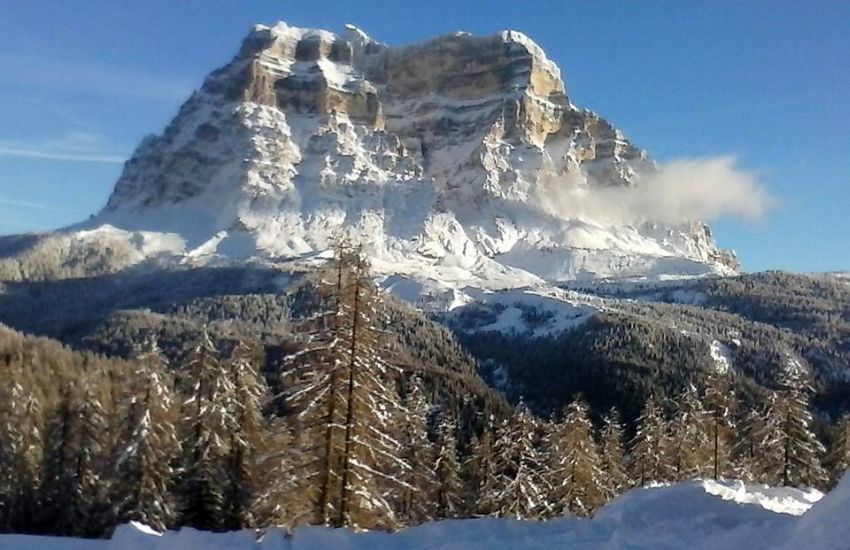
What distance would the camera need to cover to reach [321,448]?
18.6 m

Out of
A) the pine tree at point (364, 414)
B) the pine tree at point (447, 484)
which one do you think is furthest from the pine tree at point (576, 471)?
the pine tree at point (364, 414)

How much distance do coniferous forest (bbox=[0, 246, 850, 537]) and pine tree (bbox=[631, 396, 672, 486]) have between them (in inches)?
3.7

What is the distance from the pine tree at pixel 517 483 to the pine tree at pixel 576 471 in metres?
0.76

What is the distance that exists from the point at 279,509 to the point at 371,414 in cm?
325

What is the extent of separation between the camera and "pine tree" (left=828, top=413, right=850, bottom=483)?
3742cm

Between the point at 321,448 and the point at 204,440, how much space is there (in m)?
12.7

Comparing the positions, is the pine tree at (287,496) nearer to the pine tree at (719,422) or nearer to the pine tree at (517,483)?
the pine tree at (517,483)

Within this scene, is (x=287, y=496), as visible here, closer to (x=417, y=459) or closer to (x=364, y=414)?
(x=364, y=414)

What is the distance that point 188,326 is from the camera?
16788 cm

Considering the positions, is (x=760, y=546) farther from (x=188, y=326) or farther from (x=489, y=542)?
(x=188, y=326)

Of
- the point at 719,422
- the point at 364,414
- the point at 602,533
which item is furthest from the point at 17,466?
the point at 602,533

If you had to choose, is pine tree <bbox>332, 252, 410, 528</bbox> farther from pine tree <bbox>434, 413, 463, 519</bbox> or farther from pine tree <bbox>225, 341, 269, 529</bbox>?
pine tree <bbox>434, 413, 463, 519</bbox>

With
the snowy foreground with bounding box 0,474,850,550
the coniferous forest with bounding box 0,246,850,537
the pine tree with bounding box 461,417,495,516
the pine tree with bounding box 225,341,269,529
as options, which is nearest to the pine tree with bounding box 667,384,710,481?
the coniferous forest with bounding box 0,246,850,537

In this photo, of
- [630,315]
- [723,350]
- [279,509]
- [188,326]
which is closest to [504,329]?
[630,315]
